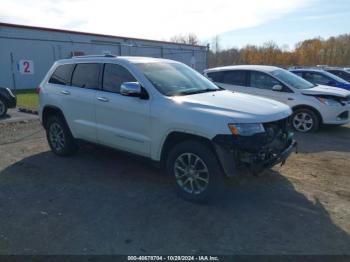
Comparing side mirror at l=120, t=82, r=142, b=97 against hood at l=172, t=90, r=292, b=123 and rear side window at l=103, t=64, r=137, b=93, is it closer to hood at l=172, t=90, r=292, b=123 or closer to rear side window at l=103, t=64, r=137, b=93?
rear side window at l=103, t=64, r=137, b=93

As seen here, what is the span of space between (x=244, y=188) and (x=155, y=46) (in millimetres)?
30544

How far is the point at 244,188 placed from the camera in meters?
4.99

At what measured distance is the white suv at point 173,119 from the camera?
4090 mm

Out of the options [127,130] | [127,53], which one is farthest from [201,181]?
[127,53]

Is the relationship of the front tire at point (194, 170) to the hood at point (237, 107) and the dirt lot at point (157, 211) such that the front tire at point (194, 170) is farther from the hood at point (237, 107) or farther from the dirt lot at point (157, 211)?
the hood at point (237, 107)

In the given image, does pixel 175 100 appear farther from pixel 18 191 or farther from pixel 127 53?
pixel 127 53

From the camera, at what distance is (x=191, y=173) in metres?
4.45

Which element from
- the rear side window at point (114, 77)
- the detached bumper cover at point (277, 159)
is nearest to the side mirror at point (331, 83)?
the detached bumper cover at point (277, 159)

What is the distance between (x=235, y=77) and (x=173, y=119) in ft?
18.9

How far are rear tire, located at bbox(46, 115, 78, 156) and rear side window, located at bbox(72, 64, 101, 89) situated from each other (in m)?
0.85

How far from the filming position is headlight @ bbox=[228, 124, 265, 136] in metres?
4.00

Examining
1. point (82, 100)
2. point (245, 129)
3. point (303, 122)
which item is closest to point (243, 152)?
point (245, 129)

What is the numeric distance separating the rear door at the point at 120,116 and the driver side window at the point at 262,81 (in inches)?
201

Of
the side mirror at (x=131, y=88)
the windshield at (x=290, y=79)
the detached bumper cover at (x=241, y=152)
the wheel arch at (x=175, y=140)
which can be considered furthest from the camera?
the windshield at (x=290, y=79)
